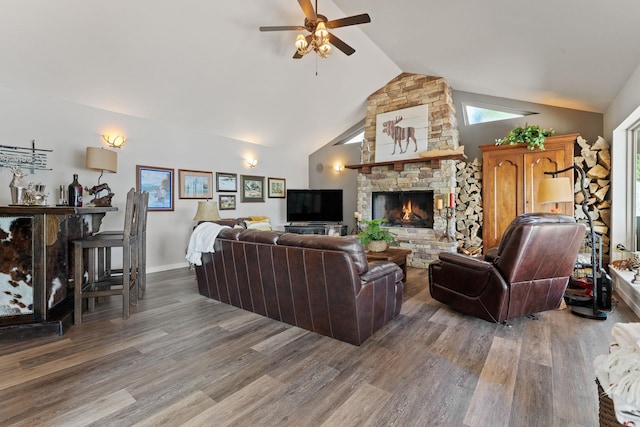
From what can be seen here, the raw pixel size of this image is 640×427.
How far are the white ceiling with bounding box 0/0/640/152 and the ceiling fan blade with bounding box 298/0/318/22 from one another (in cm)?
85

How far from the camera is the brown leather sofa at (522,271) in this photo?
8.13 ft

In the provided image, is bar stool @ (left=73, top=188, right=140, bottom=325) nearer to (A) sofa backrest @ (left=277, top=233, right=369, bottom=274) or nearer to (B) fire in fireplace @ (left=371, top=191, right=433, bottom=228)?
(A) sofa backrest @ (left=277, top=233, right=369, bottom=274)

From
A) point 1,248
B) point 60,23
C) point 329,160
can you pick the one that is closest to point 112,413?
point 1,248

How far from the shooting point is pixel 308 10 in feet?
9.90

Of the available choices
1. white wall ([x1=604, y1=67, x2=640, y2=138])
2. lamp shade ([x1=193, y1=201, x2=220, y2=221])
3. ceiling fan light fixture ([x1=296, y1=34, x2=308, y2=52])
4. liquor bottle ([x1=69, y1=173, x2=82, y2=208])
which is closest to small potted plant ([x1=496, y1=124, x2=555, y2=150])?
white wall ([x1=604, y1=67, x2=640, y2=138])

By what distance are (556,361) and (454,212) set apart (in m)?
3.43

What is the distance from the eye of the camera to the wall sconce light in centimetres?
428

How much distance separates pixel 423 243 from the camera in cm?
531

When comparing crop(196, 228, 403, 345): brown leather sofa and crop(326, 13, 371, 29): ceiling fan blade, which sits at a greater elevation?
crop(326, 13, 371, 29): ceiling fan blade

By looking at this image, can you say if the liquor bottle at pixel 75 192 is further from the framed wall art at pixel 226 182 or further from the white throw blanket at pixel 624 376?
the white throw blanket at pixel 624 376

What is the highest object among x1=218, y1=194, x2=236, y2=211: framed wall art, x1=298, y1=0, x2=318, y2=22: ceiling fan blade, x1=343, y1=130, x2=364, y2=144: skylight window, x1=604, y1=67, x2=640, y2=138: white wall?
x1=298, y1=0, x2=318, y2=22: ceiling fan blade

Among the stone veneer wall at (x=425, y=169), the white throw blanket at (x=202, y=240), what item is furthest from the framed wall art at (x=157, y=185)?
the stone veneer wall at (x=425, y=169)

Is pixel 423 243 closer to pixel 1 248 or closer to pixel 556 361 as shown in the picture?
pixel 556 361

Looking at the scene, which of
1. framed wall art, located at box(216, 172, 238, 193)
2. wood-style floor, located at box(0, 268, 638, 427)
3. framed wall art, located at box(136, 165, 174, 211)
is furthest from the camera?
framed wall art, located at box(216, 172, 238, 193)
